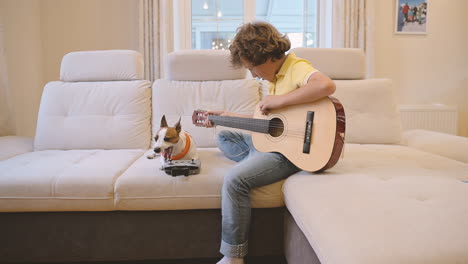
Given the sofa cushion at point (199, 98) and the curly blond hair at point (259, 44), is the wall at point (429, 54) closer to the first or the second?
the sofa cushion at point (199, 98)

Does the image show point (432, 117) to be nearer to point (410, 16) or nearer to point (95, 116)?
point (410, 16)

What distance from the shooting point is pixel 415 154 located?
1527 millimetres

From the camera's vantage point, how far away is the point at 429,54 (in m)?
3.28

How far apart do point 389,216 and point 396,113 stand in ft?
4.71

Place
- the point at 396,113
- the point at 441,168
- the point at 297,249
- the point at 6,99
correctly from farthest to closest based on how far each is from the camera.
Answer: the point at 6,99, the point at 396,113, the point at 441,168, the point at 297,249

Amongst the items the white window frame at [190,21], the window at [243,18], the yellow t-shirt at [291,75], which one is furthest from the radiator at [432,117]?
the yellow t-shirt at [291,75]

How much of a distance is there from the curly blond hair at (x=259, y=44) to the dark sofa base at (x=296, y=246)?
0.64m

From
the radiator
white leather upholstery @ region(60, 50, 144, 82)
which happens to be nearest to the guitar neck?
white leather upholstery @ region(60, 50, 144, 82)

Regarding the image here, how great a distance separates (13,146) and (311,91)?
170 centimetres

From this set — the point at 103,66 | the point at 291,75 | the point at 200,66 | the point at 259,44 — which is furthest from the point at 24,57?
the point at 291,75

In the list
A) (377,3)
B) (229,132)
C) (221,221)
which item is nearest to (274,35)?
(229,132)

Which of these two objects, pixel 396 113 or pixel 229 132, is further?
pixel 396 113

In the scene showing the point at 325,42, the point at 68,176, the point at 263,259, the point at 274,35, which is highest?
the point at 325,42

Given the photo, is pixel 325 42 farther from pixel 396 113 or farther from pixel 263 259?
pixel 263 259
